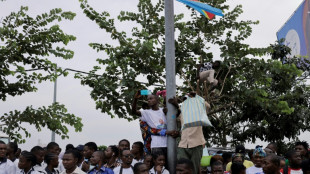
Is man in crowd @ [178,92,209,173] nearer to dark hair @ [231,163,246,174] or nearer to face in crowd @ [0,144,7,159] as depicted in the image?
dark hair @ [231,163,246,174]

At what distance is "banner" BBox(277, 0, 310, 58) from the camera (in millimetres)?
16906

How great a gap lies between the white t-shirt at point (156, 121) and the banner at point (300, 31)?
12422 mm

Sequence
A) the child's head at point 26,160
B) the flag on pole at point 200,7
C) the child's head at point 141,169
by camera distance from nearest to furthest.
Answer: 1. the child's head at point 141,169
2. the child's head at point 26,160
3. the flag on pole at point 200,7

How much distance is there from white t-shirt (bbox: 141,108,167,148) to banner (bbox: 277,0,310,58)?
12.4 meters

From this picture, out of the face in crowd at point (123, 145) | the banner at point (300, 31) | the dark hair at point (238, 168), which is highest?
the banner at point (300, 31)

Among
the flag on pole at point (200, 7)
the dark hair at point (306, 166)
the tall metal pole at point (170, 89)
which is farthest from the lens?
the flag on pole at point (200, 7)

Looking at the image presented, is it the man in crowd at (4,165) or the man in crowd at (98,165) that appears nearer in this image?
the man in crowd at (98,165)

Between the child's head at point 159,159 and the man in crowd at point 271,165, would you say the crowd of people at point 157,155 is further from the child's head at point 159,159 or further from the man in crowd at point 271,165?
the man in crowd at point 271,165

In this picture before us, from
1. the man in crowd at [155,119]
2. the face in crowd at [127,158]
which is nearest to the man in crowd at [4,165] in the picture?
the face in crowd at [127,158]

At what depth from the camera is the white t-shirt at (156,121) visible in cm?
614

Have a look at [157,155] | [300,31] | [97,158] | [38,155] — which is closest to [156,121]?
[157,155]

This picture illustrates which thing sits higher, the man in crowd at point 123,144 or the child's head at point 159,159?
the man in crowd at point 123,144

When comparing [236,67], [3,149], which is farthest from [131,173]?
[236,67]

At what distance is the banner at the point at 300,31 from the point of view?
55.5ft
